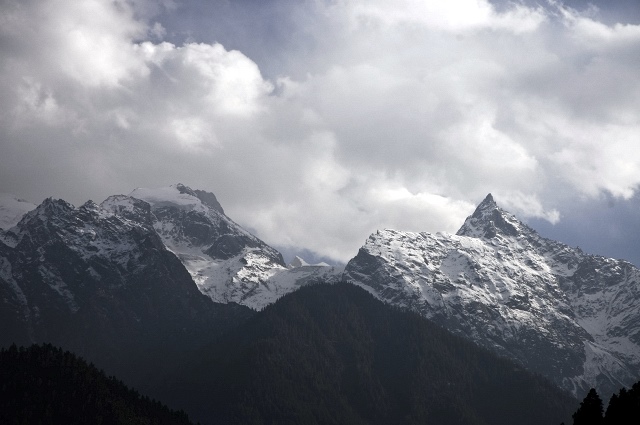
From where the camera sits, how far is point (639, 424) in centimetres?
9756

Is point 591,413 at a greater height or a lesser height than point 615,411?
lesser

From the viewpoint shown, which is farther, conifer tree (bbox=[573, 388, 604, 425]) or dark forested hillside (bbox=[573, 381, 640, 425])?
conifer tree (bbox=[573, 388, 604, 425])

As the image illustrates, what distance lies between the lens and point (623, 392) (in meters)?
109

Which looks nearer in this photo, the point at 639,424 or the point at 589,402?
the point at 639,424

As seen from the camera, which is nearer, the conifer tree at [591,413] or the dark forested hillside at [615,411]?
the dark forested hillside at [615,411]

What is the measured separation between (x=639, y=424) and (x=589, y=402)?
9.45 metres

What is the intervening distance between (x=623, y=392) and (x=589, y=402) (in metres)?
5.87

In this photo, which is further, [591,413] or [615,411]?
[591,413]

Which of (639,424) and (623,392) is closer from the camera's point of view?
(639,424)

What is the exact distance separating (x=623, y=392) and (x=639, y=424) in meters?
11.6
